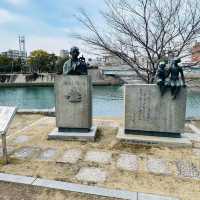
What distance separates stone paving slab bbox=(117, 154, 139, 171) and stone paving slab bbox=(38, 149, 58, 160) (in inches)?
51.4

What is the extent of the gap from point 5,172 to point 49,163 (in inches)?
28.4

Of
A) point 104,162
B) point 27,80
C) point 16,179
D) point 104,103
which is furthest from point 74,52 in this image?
point 27,80

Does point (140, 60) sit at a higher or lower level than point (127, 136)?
higher

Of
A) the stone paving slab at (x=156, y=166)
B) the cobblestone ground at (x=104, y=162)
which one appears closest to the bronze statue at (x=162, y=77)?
the cobblestone ground at (x=104, y=162)

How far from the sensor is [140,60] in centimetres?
724

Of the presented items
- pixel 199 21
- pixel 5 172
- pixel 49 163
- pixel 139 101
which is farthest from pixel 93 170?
pixel 199 21

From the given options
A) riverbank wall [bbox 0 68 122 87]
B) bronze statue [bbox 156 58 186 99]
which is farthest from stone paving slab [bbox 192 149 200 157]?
riverbank wall [bbox 0 68 122 87]

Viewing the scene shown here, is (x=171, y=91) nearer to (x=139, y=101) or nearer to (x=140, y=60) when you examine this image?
(x=139, y=101)

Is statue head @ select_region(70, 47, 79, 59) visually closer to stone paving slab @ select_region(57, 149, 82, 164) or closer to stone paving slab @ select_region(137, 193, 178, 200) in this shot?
stone paving slab @ select_region(57, 149, 82, 164)

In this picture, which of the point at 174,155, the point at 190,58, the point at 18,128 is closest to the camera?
the point at 174,155

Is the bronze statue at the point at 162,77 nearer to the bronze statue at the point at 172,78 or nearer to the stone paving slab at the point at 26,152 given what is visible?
the bronze statue at the point at 172,78

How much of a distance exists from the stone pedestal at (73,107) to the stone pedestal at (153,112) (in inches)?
36.0

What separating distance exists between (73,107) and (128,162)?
1.98 m

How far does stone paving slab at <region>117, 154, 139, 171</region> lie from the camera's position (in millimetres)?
3536
